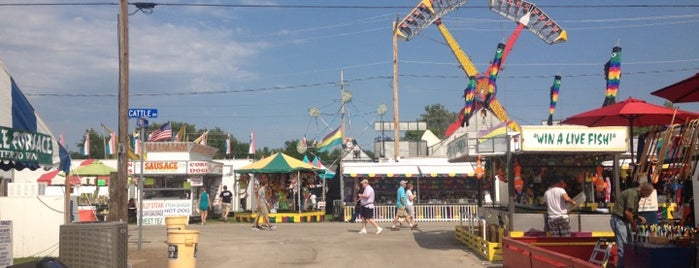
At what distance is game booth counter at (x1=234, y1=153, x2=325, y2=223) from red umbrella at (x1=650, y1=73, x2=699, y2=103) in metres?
19.6

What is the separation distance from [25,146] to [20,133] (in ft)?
0.85

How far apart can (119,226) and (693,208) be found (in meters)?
8.71

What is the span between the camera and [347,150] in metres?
34.2

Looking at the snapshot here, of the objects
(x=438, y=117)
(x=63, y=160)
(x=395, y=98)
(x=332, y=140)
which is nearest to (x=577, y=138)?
(x=63, y=160)

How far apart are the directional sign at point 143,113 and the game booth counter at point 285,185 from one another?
37.4 ft

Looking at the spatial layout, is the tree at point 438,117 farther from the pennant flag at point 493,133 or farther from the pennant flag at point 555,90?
the pennant flag at point 493,133

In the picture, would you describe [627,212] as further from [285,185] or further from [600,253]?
[285,185]

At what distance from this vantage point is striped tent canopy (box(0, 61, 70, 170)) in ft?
31.5

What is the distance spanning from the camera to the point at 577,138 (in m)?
13.3

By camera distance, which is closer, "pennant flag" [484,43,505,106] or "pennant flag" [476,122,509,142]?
"pennant flag" [476,122,509,142]

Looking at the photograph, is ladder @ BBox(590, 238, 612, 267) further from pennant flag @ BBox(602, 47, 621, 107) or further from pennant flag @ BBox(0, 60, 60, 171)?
pennant flag @ BBox(602, 47, 621, 107)

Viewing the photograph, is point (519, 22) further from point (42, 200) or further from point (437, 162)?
point (42, 200)

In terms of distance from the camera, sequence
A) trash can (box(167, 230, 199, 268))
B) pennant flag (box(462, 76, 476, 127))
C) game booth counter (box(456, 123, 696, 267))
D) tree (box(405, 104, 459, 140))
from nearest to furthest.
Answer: game booth counter (box(456, 123, 696, 267)) → trash can (box(167, 230, 199, 268)) → pennant flag (box(462, 76, 476, 127)) → tree (box(405, 104, 459, 140))

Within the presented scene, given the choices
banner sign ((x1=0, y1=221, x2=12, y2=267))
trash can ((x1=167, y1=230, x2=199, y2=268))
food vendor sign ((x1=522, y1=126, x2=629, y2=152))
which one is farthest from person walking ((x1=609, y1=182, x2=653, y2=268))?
banner sign ((x1=0, y1=221, x2=12, y2=267))
